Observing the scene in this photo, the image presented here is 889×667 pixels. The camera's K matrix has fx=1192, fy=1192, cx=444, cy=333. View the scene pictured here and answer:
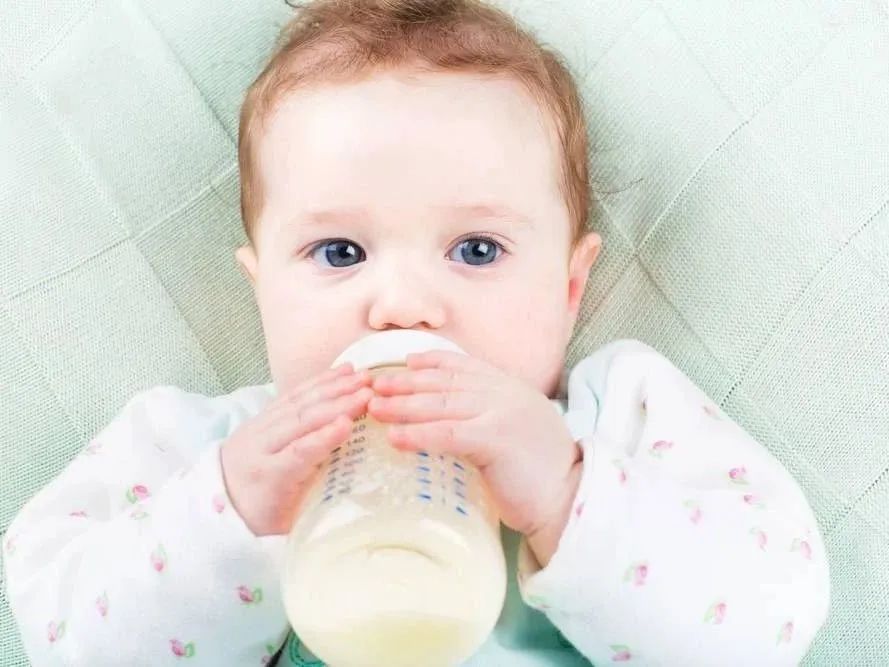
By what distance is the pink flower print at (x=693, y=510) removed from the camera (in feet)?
3.59

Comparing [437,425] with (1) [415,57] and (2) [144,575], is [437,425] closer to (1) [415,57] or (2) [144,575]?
(2) [144,575]

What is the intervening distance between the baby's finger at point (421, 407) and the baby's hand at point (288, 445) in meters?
0.02

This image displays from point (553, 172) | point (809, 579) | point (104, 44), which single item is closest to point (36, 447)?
point (104, 44)

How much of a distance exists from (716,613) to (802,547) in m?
0.13

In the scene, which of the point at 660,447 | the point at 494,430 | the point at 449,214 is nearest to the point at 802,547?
the point at 660,447

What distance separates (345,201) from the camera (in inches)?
45.9

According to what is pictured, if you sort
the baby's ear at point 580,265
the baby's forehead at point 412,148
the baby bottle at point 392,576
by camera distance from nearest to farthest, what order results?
1. the baby bottle at point 392,576
2. the baby's forehead at point 412,148
3. the baby's ear at point 580,265

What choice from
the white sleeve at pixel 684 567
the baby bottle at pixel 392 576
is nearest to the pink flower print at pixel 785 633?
the white sleeve at pixel 684 567

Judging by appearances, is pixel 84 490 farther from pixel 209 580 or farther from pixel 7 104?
pixel 7 104

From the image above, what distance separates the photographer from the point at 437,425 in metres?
0.94

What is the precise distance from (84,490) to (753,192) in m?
0.83

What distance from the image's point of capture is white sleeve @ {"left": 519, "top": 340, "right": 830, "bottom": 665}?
103 centimetres

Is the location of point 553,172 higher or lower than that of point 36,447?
higher

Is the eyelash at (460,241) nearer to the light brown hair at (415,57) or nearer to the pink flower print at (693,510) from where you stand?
the light brown hair at (415,57)
